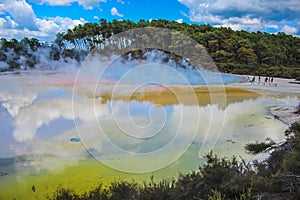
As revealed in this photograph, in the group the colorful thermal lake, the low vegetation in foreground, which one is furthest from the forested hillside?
the low vegetation in foreground

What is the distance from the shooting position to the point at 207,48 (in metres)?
22.3

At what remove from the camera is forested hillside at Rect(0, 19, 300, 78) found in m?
20.5

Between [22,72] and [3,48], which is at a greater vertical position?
[3,48]

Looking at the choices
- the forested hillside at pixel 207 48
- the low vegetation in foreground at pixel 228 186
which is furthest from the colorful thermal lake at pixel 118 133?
the forested hillside at pixel 207 48

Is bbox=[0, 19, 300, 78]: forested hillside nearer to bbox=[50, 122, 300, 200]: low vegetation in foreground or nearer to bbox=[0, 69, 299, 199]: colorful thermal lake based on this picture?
bbox=[0, 69, 299, 199]: colorful thermal lake

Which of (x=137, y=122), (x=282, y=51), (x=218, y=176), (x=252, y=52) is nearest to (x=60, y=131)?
(x=137, y=122)

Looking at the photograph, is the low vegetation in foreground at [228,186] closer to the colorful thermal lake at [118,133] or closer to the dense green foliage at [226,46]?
the colorful thermal lake at [118,133]

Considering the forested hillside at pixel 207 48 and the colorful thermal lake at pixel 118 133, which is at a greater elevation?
the forested hillside at pixel 207 48

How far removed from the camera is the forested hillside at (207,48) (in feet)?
67.3

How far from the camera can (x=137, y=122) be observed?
24.1ft

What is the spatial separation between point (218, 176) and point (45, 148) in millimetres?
3931

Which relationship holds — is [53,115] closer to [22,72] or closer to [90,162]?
[90,162]

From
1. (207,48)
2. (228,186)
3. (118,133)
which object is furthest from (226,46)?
(228,186)

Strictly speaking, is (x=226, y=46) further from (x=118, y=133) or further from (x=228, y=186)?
(x=228, y=186)
